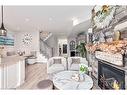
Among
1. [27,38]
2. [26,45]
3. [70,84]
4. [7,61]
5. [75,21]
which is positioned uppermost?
[75,21]

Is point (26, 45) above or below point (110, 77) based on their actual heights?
above

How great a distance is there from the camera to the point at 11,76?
124 inches

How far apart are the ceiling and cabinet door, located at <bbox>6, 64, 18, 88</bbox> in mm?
1714

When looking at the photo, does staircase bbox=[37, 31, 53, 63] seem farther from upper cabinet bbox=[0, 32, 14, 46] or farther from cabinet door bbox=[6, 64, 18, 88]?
cabinet door bbox=[6, 64, 18, 88]

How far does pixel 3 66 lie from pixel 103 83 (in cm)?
218

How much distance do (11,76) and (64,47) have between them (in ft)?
9.57

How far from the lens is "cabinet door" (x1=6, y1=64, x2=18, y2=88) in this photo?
2.96 meters

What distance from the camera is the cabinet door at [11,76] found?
296 centimetres

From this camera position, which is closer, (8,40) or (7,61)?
(7,61)

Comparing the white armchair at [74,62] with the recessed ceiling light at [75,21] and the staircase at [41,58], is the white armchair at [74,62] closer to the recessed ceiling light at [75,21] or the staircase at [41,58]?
the staircase at [41,58]

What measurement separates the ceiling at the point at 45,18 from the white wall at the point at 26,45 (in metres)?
0.20

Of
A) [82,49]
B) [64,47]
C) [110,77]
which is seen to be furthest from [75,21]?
[110,77]

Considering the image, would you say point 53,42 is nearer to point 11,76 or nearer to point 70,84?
point 11,76

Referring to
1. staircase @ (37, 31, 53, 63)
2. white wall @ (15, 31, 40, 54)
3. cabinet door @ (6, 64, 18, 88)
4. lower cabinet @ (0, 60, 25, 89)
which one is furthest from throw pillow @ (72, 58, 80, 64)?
cabinet door @ (6, 64, 18, 88)
